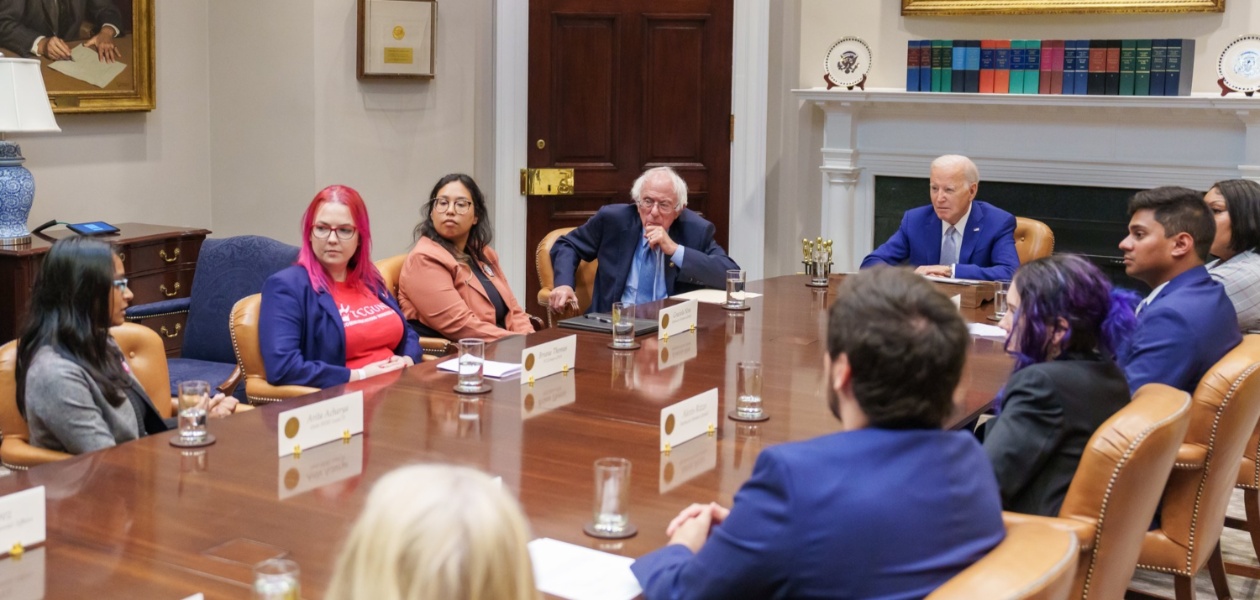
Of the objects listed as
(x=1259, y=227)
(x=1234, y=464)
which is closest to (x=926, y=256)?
(x=1259, y=227)

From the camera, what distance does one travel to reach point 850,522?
1651 mm

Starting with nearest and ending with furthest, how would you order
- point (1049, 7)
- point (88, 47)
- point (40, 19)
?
point (40, 19)
point (88, 47)
point (1049, 7)

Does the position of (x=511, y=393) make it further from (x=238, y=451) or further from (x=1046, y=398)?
(x=1046, y=398)

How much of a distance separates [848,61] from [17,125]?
13.8 ft

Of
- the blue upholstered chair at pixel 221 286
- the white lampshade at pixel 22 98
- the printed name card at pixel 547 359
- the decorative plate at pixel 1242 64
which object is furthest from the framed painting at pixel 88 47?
the decorative plate at pixel 1242 64

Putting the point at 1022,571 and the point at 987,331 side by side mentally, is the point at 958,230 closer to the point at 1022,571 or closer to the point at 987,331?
the point at 987,331

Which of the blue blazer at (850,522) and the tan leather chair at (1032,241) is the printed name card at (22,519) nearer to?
the blue blazer at (850,522)

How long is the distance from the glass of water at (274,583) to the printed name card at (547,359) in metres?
1.66

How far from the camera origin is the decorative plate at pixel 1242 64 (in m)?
6.00

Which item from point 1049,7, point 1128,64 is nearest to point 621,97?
point 1049,7

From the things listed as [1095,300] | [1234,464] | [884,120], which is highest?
[884,120]

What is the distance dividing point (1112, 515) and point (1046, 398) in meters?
0.27

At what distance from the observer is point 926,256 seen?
5.40 meters

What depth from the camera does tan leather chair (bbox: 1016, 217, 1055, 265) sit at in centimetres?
563
